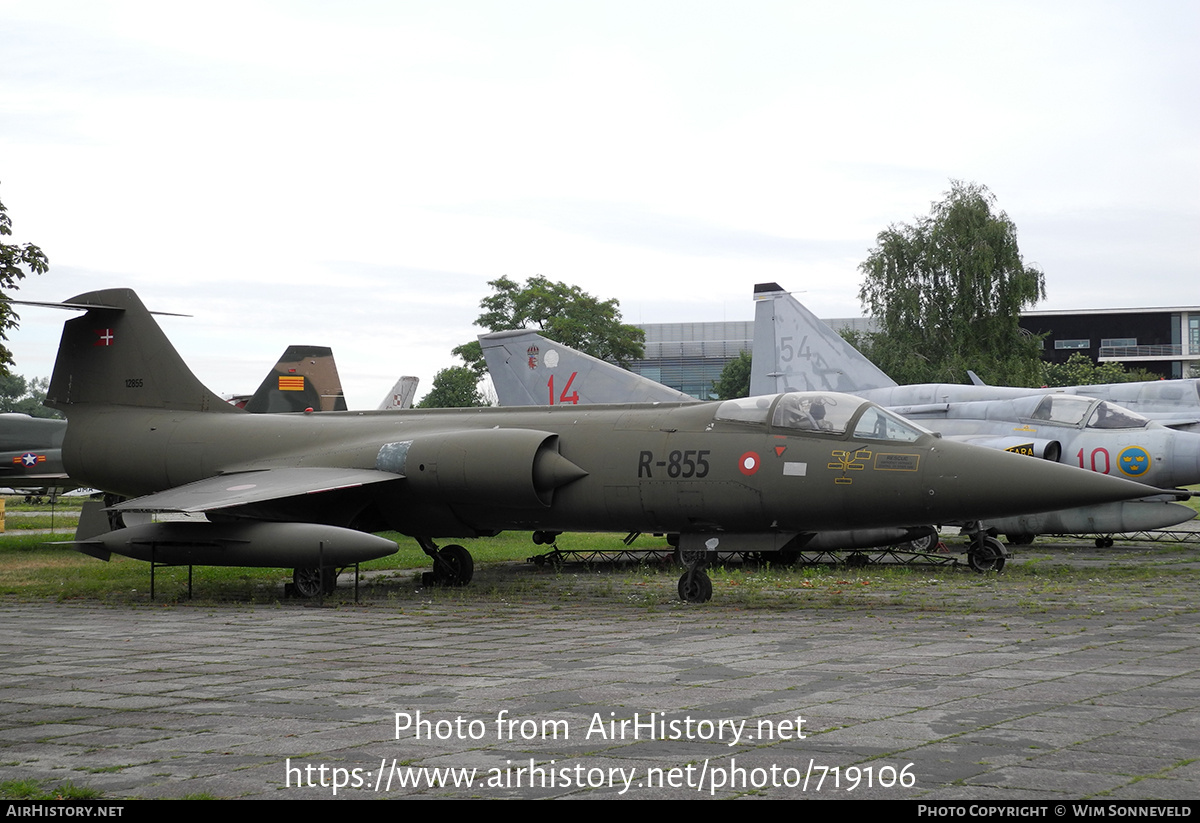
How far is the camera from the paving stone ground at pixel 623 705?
4254mm

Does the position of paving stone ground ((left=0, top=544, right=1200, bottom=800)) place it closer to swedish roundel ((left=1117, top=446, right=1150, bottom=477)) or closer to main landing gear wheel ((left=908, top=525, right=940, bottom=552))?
main landing gear wheel ((left=908, top=525, right=940, bottom=552))

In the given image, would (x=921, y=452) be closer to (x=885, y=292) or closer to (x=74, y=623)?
(x=74, y=623)

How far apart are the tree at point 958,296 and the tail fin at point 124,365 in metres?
32.1

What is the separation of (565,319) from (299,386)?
37.9 meters

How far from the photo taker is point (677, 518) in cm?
1100

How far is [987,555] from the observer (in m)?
13.5

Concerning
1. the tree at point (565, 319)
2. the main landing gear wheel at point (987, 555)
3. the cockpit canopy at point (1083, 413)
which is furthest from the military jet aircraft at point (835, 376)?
the tree at point (565, 319)

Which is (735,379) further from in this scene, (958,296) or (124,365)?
(124,365)

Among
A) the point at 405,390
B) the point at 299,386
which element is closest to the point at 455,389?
the point at 405,390

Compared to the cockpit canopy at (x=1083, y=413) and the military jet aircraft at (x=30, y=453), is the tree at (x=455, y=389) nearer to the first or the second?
the military jet aircraft at (x=30, y=453)

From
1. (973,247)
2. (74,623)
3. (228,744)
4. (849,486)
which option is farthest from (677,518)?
(973,247)

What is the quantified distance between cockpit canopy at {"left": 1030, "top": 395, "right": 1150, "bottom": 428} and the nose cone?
6.94 m

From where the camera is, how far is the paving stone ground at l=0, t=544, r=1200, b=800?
425cm

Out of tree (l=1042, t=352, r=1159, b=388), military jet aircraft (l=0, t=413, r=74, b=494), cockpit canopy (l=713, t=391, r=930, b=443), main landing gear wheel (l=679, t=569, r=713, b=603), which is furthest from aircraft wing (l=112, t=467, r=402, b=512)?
tree (l=1042, t=352, r=1159, b=388)
